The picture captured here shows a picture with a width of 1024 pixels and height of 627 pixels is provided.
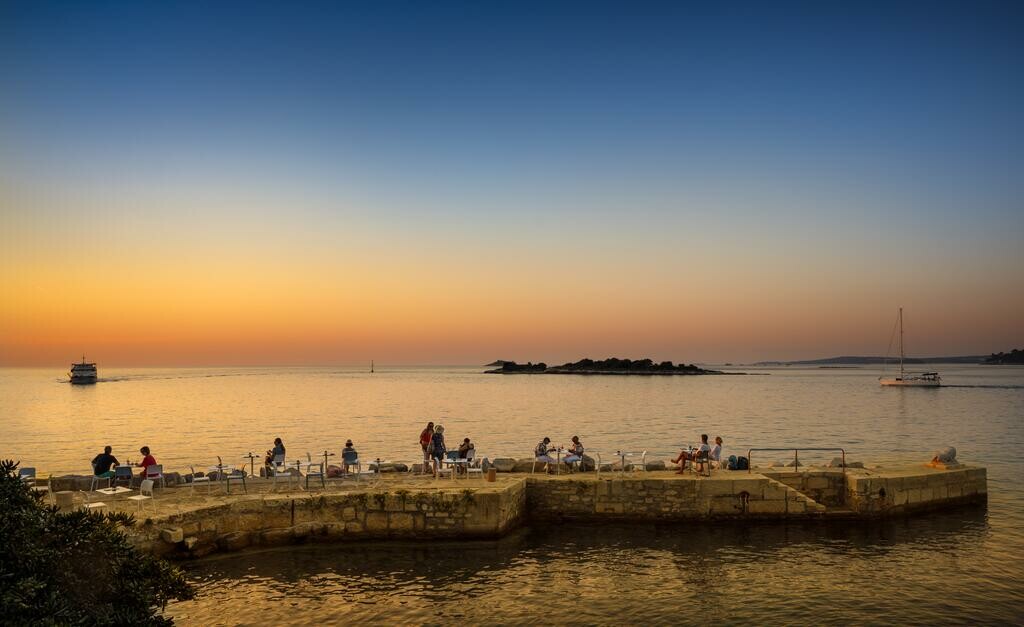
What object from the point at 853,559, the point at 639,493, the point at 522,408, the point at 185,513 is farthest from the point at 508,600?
the point at 522,408

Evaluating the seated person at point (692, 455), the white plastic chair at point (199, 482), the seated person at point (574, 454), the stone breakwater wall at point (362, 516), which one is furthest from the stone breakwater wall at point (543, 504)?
the white plastic chair at point (199, 482)

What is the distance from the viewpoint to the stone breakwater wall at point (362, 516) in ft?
56.6

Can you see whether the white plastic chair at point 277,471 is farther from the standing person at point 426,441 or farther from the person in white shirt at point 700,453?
the person in white shirt at point 700,453

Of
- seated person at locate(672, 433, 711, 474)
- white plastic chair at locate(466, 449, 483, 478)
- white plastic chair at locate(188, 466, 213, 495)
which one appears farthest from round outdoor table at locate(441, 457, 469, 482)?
seated person at locate(672, 433, 711, 474)

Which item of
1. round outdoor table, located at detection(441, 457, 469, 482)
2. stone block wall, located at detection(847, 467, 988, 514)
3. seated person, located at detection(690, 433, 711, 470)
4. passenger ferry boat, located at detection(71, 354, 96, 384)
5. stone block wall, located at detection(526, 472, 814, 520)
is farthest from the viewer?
passenger ferry boat, located at detection(71, 354, 96, 384)

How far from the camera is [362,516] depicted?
18016 millimetres

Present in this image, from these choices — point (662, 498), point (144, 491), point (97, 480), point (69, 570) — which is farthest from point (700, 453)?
point (97, 480)

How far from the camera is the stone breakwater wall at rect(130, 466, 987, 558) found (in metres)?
17.0

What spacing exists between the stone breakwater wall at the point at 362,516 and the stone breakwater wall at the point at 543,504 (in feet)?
0.09

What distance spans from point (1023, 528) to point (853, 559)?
7478 millimetres

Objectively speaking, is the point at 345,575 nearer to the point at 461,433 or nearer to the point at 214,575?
the point at 214,575

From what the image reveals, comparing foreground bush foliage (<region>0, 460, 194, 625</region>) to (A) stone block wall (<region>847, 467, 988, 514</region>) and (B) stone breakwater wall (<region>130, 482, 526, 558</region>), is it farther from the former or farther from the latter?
(A) stone block wall (<region>847, 467, 988, 514</region>)

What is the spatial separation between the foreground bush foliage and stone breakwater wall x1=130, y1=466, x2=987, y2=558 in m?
7.94

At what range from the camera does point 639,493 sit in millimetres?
20312
